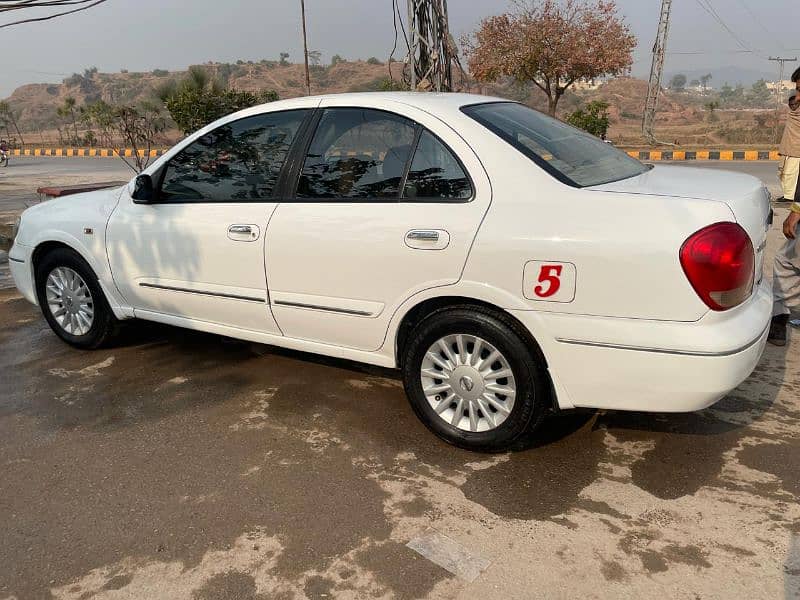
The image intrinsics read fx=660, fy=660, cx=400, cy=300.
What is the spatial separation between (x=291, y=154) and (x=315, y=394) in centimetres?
136

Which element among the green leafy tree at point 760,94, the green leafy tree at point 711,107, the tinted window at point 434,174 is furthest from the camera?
the green leafy tree at point 760,94

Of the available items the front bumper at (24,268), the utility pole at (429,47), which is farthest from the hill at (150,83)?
the front bumper at (24,268)

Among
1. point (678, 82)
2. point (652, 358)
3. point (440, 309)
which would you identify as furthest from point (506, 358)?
point (678, 82)

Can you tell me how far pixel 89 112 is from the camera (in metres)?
37.8

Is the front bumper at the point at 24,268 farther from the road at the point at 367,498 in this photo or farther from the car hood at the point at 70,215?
the road at the point at 367,498

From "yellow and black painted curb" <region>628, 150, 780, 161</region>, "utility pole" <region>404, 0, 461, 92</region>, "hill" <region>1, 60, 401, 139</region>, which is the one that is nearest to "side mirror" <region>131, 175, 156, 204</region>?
"utility pole" <region>404, 0, 461, 92</region>

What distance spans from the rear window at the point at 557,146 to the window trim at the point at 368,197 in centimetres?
25

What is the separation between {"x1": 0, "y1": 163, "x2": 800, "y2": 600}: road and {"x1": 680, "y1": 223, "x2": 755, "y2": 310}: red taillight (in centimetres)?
85

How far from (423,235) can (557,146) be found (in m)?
0.83

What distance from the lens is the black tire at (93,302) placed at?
4.39 meters

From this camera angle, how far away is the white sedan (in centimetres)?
256

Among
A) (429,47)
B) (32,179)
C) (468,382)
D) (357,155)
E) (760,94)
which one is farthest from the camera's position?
A: (760,94)

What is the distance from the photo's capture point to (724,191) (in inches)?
109

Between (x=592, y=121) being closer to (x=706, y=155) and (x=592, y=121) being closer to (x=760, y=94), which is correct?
(x=706, y=155)
